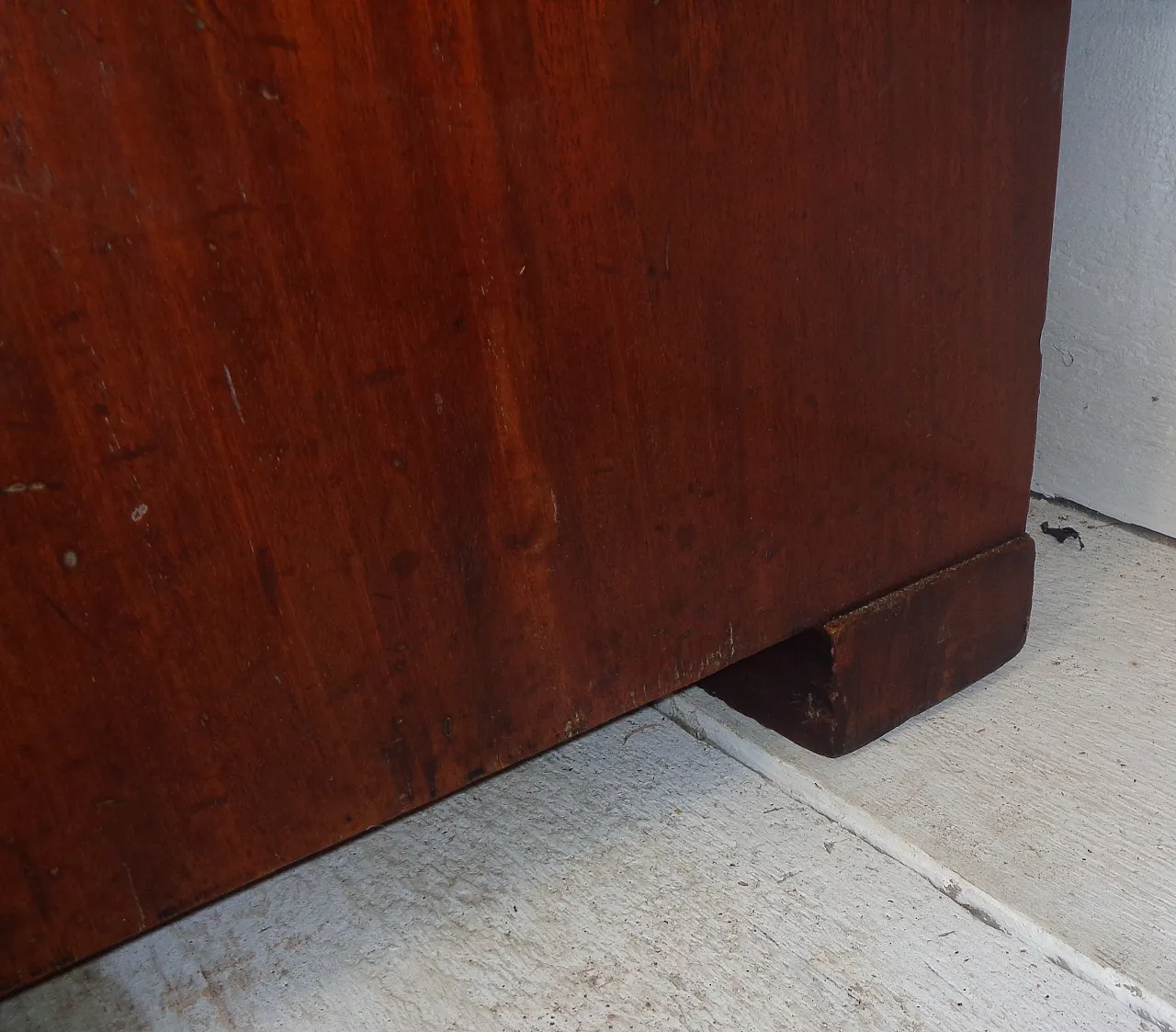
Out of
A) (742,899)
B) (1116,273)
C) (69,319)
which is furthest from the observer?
(1116,273)

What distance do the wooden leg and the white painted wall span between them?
1.09ft

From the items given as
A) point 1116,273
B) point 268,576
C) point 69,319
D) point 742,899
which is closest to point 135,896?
point 268,576

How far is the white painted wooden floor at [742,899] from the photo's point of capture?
0.65 meters

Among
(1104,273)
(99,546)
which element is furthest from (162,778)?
(1104,273)

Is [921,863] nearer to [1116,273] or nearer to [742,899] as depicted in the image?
[742,899]

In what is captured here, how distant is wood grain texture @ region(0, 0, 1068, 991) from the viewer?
45 cm

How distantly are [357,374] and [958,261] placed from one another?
46cm

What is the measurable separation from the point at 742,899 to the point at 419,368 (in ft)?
1.45

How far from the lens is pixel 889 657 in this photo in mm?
835

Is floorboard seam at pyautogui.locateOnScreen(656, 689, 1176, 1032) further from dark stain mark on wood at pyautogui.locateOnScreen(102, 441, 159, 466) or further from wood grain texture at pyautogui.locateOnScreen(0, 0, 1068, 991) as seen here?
dark stain mark on wood at pyautogui.locateOnScreen(102, 441, 159, 466)

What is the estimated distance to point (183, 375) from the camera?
472mm

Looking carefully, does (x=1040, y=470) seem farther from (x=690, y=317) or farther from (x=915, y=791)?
(x=690, y=317)

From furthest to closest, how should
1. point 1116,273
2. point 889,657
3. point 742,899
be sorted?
point 1116,273 → point 889,657 → point 742,899

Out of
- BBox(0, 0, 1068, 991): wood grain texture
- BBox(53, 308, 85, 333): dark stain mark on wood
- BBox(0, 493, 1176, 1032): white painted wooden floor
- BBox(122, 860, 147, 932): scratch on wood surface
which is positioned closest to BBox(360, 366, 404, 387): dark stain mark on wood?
BBox(0, 0, 1068, 991): wood grain texture
